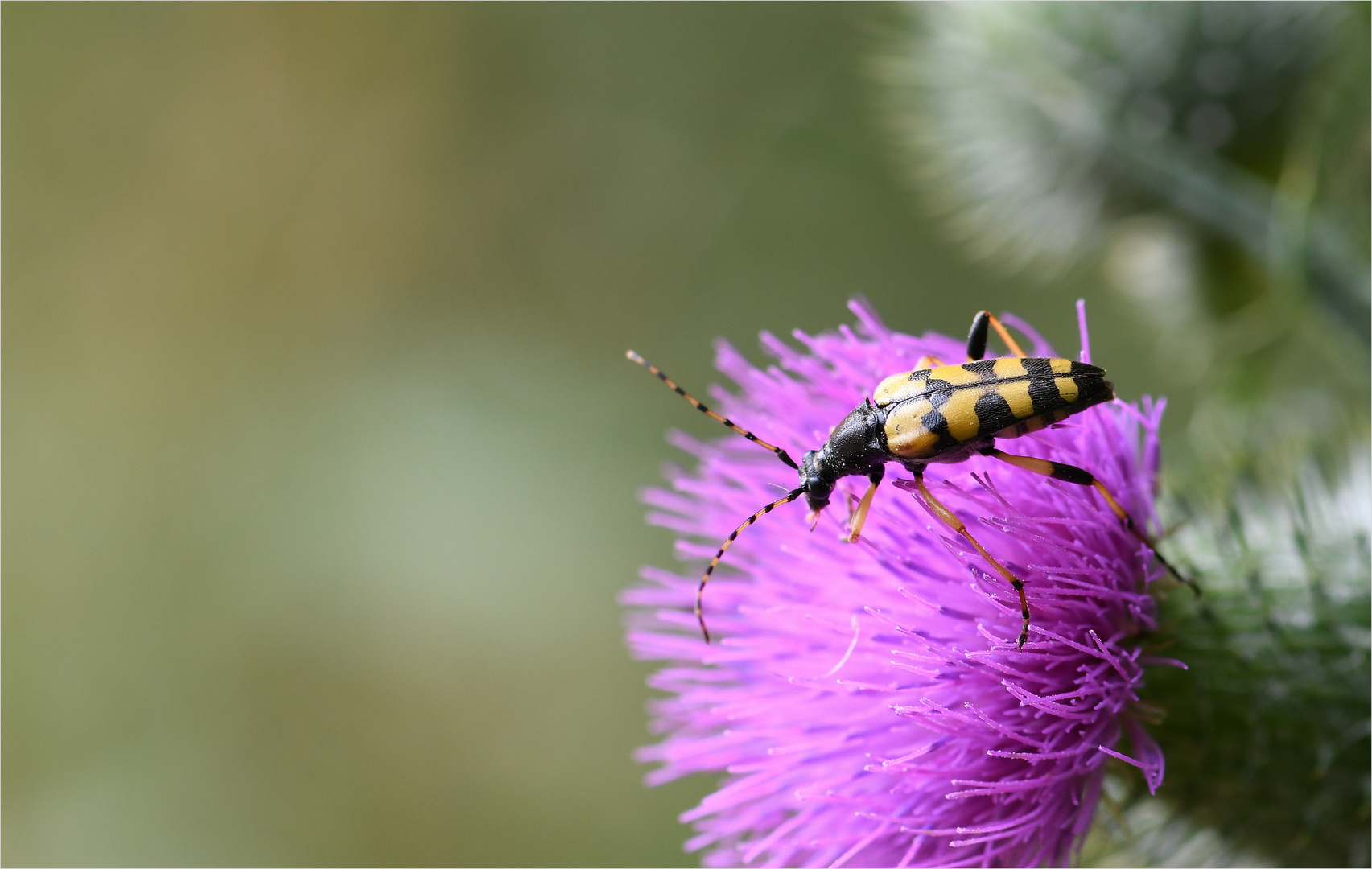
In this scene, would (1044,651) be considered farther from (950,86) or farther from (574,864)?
(574,864)

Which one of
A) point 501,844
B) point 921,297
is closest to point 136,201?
point 501,844

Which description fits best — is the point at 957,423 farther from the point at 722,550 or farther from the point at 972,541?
the point at 722,550

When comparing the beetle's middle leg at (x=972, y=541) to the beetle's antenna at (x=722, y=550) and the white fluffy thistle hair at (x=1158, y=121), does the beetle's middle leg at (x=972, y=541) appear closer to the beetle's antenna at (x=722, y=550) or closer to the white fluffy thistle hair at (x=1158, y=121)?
the beetle's antenna at (x=722, y=550)

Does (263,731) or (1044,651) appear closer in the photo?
(1044,651)

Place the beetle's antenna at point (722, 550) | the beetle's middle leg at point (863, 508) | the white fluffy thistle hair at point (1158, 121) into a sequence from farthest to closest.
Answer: the white fluffy thistle hair at point (1158, 121)
the beetle's antenna at point (722, 550)
the beetle's middle leg at point (863, 508)

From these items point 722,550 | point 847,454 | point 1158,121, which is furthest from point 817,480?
point 1158,121

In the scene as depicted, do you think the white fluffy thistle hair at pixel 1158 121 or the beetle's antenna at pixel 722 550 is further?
the white fluffy thistle hair at pixel 1158 121

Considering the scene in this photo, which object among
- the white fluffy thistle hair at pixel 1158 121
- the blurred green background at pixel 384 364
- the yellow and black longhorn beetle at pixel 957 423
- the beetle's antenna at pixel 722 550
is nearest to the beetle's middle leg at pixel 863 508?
the yellow and black longhorn beetle at pixel 957 423

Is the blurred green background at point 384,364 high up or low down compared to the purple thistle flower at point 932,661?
up
